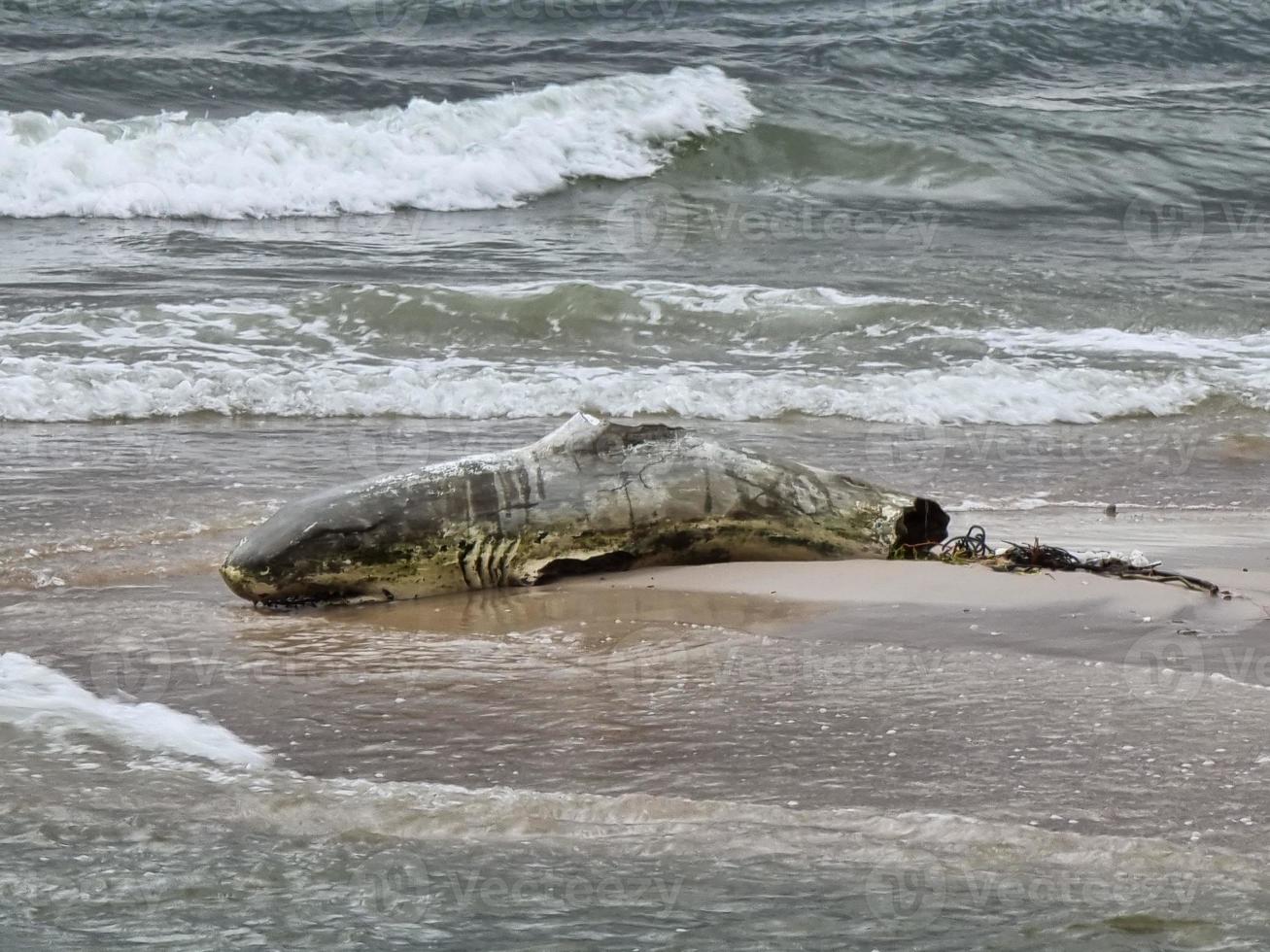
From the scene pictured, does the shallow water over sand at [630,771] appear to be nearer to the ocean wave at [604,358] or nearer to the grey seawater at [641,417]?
the grey seawater at [641,417]

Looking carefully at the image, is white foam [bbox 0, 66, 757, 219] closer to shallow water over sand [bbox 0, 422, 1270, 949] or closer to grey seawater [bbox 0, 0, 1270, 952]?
grey seawater [bbox 0, 0, 1270, 952]

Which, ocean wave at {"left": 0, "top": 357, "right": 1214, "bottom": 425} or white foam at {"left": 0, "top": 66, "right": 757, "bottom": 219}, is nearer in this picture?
ocean wave at {"left": 0, "top": 357, "right": 1214, "bottom": 425}

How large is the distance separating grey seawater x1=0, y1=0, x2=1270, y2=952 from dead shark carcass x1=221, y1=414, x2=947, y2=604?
0.16 meters

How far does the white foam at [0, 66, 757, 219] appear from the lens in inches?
549

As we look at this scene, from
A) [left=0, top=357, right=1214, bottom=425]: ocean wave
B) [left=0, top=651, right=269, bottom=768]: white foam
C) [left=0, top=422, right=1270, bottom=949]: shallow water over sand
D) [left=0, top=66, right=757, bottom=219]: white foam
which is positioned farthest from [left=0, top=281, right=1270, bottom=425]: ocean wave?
[left=0, top=66, right=757, bottom=219]: white foam

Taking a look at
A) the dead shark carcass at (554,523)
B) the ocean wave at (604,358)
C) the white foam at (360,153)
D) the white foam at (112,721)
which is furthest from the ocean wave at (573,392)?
the white foam at (360,153)

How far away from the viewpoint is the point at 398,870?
10.3 feet

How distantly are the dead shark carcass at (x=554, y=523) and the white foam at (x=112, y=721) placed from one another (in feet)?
3.10

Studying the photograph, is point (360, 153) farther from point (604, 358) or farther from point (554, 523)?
point (554, 523)

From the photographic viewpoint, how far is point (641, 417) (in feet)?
27.7

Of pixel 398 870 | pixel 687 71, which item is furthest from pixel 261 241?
pixel 398 870

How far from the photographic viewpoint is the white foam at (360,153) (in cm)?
1395

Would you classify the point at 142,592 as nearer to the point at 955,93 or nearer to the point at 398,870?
the point at 398,870

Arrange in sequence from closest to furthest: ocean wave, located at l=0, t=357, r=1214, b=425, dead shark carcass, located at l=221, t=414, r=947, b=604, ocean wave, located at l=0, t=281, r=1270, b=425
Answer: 1. dead shark carcass, located at l=221, t=414, r=947, b=604
2. ocean wave, located at l=0, t=357, r=1214, b=425
3. ocean wave, located at l=0, t=281, r=1270, b=425
